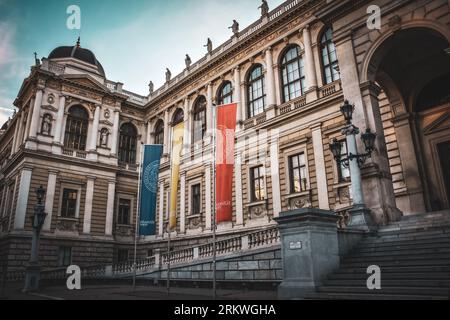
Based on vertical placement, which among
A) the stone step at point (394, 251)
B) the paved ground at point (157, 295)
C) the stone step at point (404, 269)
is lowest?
the paved ground at point (157, 295)

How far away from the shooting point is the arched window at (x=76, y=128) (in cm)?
2891

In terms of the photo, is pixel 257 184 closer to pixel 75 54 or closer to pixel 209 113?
pixel 209 113

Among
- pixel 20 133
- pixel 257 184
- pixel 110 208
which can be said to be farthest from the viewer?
pixel 20 133

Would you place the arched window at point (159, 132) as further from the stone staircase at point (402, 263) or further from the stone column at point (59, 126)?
the stone staircase at point (402, 263)

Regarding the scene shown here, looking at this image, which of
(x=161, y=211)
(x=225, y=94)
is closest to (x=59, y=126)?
(x=161, y=211)

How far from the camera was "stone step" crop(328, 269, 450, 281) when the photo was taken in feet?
23.4

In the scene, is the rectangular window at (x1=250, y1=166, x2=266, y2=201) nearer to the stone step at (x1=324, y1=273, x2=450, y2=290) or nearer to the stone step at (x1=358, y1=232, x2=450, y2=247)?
the stone step at (x1=358, y1=232, x2=450, y2=247)

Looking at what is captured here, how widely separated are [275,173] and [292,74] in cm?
655

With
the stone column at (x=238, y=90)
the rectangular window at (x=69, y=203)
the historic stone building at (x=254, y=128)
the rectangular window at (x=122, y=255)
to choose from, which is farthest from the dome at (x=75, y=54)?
the rectangular window at (x=122, y=255)

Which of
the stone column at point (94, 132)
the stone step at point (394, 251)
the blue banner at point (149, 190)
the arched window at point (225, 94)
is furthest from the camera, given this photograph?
the stone column at point (94, 132)

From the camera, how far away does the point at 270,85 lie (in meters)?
22.2

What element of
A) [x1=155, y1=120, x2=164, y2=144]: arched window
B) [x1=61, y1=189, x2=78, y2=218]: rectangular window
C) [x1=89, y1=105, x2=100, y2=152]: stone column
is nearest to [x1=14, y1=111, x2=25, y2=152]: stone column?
[x1=89, y1=105, x2=100, y2=152]: stone column

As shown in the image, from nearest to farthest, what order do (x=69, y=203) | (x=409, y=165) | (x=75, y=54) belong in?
(x=409, y=165) → (x=69, y=203) → (x=75, y=54)

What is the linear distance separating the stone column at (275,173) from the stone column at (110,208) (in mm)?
15564
